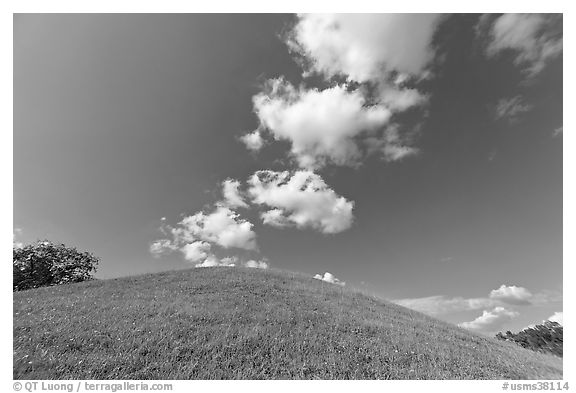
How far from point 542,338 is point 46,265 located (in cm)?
5262

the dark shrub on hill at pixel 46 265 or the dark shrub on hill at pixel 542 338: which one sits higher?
the dark shrub on hill at pixel 46 265

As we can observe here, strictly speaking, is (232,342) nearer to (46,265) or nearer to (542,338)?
(542,338)

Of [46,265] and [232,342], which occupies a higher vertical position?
[46,265]

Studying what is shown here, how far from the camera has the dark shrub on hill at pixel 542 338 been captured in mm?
13073

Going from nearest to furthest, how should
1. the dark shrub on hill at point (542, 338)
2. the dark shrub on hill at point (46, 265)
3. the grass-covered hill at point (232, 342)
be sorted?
the grass-covered hill at point (232, 342), the dark shrub on hill at point (542, 338), the dark shrub on hill at point (46, 265)

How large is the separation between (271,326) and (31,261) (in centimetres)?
4358

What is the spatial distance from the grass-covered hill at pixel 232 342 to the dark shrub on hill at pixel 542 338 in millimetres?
638

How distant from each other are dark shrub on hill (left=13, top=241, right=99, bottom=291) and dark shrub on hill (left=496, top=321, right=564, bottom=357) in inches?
1920

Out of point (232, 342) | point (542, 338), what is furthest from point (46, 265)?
point (542, 338)

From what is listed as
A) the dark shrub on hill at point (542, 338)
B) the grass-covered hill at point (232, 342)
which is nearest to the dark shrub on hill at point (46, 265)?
the grass-covered hill at point (232, 342)

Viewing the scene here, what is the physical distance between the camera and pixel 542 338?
589 inches

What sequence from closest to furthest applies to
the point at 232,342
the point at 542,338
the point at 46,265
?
the point at 232,342
the point at 542,338
the point at 46,265

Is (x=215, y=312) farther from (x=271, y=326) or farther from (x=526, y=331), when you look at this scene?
(x=526, y=331)

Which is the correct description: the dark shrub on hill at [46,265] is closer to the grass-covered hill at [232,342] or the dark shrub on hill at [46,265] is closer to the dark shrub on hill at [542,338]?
the grass-covered hill at [232,342]
